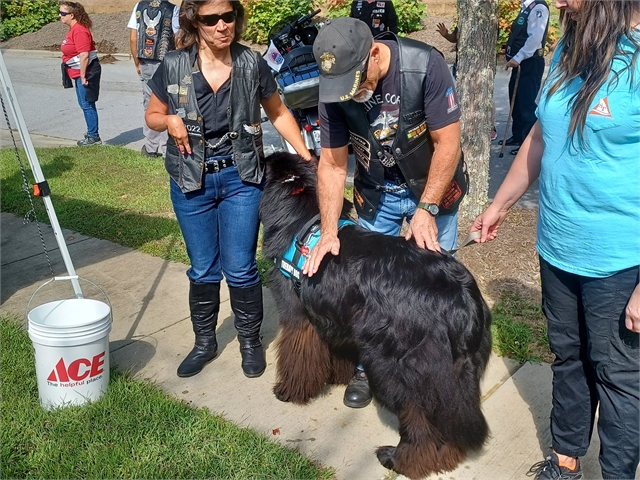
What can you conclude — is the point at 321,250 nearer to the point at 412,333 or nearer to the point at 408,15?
the point at 412,333

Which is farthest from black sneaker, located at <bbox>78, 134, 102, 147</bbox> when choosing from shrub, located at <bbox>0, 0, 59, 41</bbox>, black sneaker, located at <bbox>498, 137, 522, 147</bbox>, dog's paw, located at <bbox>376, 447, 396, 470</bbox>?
shrub, located at <bbox>0, 0, 59, 41</bbox>

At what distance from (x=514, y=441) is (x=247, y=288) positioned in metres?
1.71

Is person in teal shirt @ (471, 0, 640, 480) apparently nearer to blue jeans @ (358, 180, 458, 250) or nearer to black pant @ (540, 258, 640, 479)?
black pant @ (540, 258, 640, 479)

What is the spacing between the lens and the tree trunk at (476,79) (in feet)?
17.0

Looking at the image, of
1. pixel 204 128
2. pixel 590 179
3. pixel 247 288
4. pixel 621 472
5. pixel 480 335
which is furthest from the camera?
pixel 247 288

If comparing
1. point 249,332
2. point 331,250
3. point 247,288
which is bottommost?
point 249,332

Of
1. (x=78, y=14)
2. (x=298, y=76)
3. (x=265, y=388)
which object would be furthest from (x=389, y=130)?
(x=78, y=14)

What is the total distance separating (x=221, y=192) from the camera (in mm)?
3434

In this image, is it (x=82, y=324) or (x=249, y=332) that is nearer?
(x=82, y=324)

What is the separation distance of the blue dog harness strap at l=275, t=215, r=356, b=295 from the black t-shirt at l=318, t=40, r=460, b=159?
1.77 feet

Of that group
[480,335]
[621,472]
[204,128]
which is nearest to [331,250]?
[480,335]

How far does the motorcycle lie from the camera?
588 cm

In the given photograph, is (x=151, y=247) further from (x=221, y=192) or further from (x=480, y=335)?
(x=480, y=335)

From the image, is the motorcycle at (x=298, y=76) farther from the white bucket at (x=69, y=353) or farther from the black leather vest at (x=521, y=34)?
the black leather vest at (x=521, y=34)
